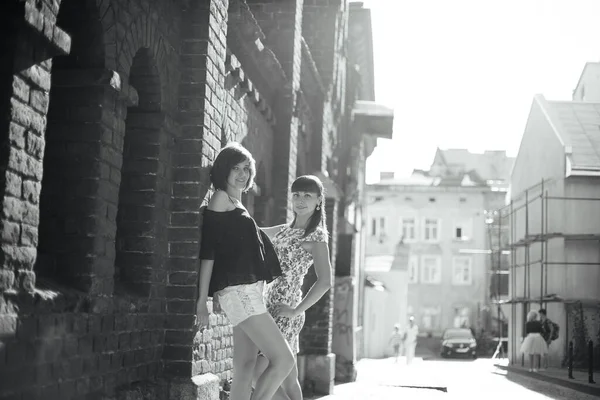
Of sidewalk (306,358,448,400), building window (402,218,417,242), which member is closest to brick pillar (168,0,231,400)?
sidewalk (306,358,448,400)

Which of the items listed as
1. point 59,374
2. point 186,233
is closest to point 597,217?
point 186,233

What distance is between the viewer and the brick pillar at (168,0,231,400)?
705cm

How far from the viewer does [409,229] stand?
58.9 m

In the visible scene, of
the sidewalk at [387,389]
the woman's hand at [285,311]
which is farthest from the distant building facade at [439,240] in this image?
the woman's hand at [285,311]

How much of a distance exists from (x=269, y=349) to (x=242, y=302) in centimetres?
33

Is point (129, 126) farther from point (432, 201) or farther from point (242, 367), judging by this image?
point (432, 201)

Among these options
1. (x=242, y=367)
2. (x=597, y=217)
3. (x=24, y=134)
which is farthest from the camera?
(x=597, y=217)

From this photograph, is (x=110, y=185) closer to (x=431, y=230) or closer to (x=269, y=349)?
(x=269, y=349)

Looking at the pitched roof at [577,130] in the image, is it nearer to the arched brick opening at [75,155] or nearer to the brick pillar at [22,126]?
the arched brick opening at [75,155]

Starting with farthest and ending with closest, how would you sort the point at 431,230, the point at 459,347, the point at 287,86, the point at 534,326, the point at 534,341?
1. the point at 431,230
2. the point at 459,347
3. the point at 534,326
4. the point at 534,341
5. the point at 287,86

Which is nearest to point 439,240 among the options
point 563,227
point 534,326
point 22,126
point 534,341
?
point 563,227

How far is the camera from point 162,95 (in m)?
6.91

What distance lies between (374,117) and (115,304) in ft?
52.4

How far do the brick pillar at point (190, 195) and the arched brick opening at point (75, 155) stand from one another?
1.55 m
